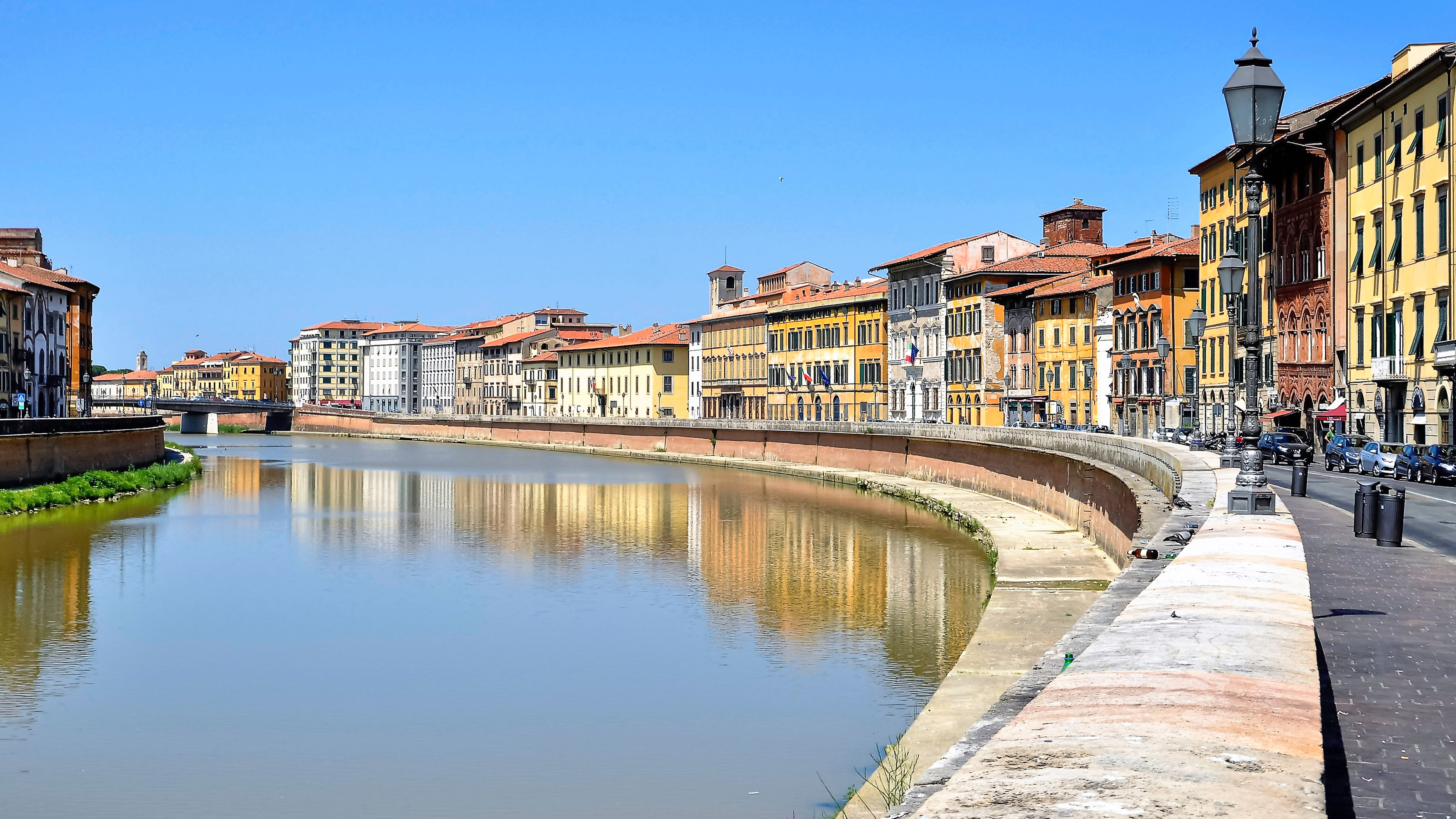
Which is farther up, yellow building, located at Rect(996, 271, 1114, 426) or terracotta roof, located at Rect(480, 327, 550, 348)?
terracotta roof, located at Rect(480, 327, 550, 348)

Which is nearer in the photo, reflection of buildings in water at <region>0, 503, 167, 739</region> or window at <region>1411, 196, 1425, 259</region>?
reflection of buildings in water at <region>0, 503, 167, 739</region>

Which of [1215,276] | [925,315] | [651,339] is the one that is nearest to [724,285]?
[651,339]

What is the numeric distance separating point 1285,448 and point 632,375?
103 metres

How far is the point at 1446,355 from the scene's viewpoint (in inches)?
1743

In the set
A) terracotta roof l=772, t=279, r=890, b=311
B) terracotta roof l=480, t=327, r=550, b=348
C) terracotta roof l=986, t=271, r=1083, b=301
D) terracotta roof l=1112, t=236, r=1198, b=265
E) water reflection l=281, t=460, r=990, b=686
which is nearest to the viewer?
water reflection l=281, t=460, r=990, b=686

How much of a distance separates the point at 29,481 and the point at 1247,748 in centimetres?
5681

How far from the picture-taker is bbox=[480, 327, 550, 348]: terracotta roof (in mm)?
174750

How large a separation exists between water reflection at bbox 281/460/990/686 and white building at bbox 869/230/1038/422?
25.9 metres

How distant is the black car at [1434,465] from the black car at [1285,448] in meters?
9.22

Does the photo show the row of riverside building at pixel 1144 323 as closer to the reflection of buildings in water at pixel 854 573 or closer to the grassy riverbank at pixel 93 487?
the reflection of buildings in water at pixel 854 573

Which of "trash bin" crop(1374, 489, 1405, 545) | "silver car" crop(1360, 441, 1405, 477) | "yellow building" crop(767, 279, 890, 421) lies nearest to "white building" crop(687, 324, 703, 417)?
"yellow building" crop(767, 279, 890, 421)

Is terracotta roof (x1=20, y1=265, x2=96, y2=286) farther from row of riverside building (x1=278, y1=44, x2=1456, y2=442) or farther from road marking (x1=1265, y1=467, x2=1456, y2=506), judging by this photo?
road marking (x1=1265, y1=467, x2=1456, y2=506)

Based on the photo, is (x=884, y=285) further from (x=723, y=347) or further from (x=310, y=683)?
(x=310, y=683)

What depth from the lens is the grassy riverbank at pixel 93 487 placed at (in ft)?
168
